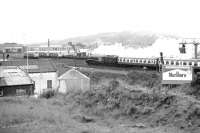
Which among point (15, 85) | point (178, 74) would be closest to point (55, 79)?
point (15, 85)

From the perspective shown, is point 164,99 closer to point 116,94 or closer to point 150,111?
point 150,111

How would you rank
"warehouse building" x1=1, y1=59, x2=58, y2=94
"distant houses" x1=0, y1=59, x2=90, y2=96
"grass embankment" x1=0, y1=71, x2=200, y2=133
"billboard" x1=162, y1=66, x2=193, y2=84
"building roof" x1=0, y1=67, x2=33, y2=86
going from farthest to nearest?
"warehouse building" x1=1, y1=59, x2=58, y2=94 < "distant houses" x1=0, y1=59, x2=90, y2=96 < "building roof" x1=0, y1=67, x2=33, y2=86 < "billboard" x1=162, y1=66, x2=193, y2=84 < "grass embankment" x1=0, y1=71, x2=200, y2=133

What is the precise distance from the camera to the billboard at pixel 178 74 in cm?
1523

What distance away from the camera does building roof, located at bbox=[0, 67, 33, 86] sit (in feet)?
69.3

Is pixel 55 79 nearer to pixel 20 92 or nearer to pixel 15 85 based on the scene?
pixel 20 92

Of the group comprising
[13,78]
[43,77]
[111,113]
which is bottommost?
[111,113]

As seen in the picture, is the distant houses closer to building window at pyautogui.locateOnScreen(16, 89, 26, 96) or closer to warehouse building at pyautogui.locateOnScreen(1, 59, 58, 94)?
warehouse building at pyautogui.locateOnScreen(1, 59, 58, 94)

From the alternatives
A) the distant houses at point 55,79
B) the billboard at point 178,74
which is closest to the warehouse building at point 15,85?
the distant houses at point 55,79

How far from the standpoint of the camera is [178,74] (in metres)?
15.3

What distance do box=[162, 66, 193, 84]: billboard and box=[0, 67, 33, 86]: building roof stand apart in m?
12.0

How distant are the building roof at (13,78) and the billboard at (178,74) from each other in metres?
12.0

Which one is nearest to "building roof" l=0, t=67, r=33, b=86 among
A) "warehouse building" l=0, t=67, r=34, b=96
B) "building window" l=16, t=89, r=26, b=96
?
"warehouse building" l=0, t=67, r=34, b=96

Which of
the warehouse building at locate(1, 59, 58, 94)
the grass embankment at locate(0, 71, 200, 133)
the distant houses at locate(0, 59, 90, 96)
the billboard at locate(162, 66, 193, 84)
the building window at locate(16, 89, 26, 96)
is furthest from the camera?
the warehouse building at locate(1, 59, 58, 94)

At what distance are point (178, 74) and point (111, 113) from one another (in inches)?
187
